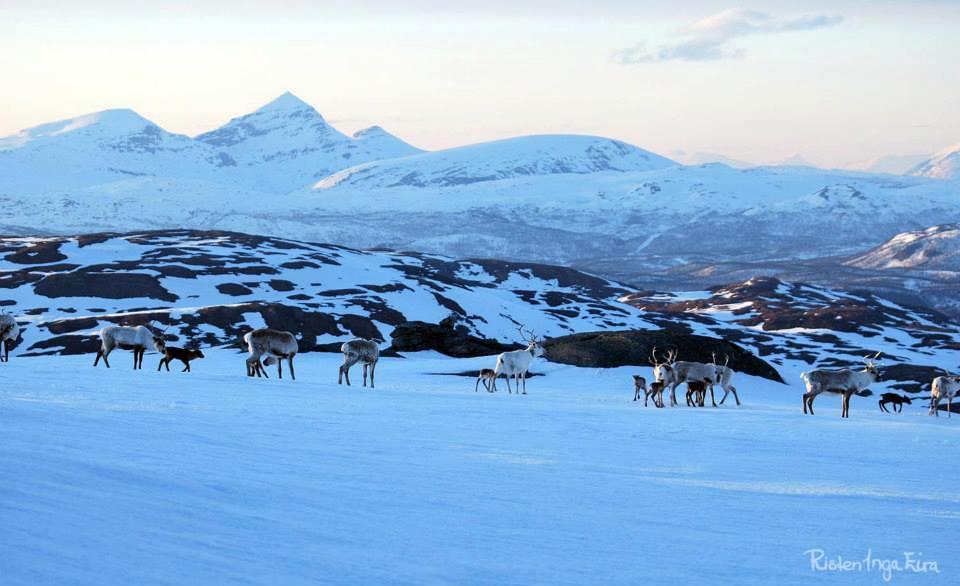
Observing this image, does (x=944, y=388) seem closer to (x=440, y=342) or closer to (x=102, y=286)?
(x=440, y=342)

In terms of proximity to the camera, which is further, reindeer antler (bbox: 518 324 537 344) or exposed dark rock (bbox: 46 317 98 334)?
exposed dark rock (bbox: 46 317 98 334)

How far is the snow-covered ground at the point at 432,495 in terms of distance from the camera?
10.2m

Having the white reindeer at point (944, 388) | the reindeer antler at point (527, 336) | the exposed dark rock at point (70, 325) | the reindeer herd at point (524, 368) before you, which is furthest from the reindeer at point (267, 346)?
the exposed dark rock at point (70, 325)

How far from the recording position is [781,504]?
14.2m

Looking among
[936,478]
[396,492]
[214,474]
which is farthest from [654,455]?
[214,474]

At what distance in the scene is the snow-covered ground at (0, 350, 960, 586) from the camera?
A: 401 inches

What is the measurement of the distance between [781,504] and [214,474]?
739 centimetres

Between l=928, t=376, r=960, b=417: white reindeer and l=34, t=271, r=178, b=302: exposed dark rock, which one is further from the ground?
l=34, t=271, r=178, b=302: exposed dark rock

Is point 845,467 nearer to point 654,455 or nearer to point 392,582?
point 654,455

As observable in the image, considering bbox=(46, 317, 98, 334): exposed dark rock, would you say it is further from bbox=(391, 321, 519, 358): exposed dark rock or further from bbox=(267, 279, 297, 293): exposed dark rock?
bbox=(391, 321, 519, 358): exposed dark rock

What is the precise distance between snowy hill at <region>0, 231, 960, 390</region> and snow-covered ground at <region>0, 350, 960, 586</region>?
2278 inches

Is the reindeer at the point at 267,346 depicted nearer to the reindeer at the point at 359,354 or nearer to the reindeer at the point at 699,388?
the reindeer at the point at 359,354

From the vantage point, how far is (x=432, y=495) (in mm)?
13414

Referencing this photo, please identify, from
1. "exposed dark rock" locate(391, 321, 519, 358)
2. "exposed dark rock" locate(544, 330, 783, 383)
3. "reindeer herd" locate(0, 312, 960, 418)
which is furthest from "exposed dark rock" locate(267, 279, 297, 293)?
"reindeer herd" locate(0, 312, 960, 418)
